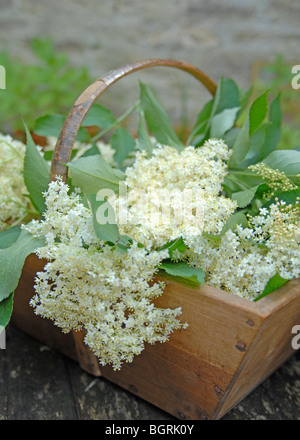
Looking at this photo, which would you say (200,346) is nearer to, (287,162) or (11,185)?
(287,162)

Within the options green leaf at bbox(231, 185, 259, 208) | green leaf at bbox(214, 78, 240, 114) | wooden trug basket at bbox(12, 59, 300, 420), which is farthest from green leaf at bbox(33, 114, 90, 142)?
green leaf at bbox(231, 185, 259, 208)

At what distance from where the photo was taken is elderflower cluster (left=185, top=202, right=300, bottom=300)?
72 cm

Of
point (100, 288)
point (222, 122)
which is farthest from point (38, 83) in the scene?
point (100, 288)

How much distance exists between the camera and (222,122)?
107cm

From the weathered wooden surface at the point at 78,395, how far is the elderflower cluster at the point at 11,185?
0.31m

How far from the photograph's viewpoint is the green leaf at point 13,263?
781mm

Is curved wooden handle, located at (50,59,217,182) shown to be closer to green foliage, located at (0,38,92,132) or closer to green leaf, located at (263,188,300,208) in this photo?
green leaf, located at (263,188,300,208)

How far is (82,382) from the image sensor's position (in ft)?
3.18

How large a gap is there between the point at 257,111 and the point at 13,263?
55 centimetres

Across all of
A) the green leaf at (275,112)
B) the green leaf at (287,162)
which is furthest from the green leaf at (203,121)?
the green leaf at (287,162)

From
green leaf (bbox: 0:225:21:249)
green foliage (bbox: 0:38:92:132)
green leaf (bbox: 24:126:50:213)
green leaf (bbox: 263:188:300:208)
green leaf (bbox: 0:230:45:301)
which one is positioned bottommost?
green foliage (bbox: 0:38:92:132)

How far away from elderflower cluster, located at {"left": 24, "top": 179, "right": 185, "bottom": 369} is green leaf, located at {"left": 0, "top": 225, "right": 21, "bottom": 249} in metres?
0.15

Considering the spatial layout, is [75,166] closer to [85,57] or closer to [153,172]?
[153,172]

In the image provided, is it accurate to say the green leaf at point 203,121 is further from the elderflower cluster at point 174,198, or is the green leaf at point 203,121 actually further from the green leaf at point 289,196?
the green leaf at point 289,196
